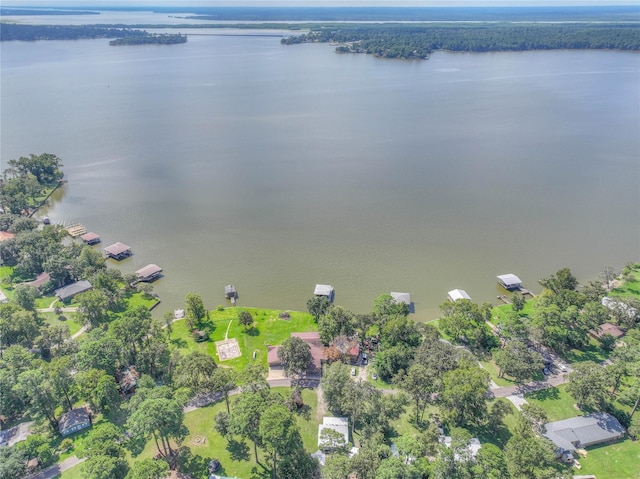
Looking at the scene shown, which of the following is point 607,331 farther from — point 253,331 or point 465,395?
point 253,331

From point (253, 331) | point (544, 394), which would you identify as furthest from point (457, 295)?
point (253, 331)

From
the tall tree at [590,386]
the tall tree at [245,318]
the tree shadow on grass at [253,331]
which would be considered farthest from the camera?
the tree shadow on grass at [253,331]

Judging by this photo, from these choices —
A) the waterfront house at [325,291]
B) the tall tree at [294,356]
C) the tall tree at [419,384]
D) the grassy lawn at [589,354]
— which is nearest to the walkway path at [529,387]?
the grassy lawn at [589,354]

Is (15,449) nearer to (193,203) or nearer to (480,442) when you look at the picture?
(480,442)

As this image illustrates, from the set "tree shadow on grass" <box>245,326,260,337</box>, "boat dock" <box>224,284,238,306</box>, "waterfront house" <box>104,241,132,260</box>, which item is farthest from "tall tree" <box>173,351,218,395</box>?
"waterfront house" <box>104,241,132,260</box>

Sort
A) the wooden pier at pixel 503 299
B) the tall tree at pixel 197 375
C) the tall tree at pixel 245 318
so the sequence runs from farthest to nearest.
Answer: the wooden pier at pixel 503 299 < the tall tree at pixel 245 318 < the tall tree at pixel 197 375

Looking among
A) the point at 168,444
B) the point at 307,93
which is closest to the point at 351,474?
the point at 168,444

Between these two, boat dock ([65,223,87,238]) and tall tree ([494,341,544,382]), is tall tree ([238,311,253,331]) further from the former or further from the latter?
boat dock ([65,223,87,238])

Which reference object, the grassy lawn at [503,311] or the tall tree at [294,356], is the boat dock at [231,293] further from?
the grassy lawn at [503,311]
